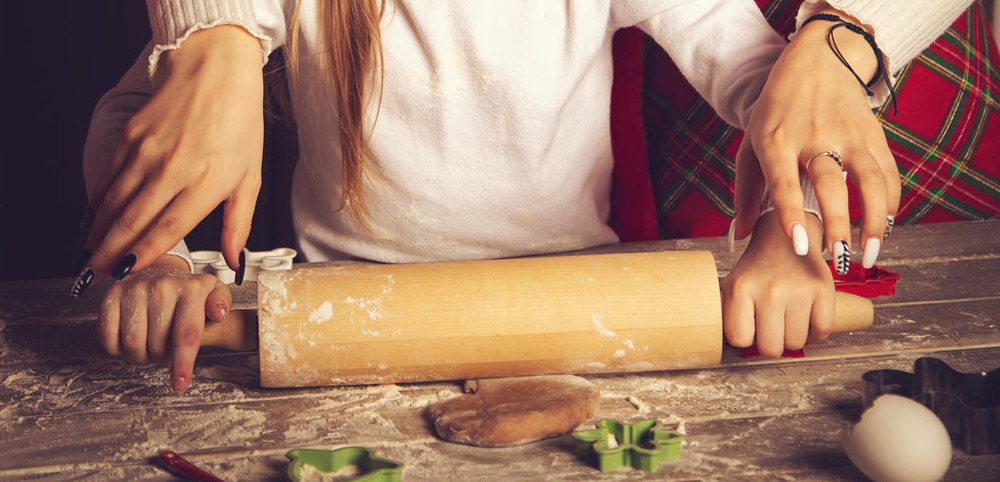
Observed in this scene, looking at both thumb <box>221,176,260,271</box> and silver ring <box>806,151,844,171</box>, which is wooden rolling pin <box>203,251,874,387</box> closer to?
thumb <box>221,176,260,271</box>

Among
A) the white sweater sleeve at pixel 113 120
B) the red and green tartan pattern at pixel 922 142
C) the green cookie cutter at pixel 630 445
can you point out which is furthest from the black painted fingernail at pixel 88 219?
the red and green tartan pattern at pixel 922 142

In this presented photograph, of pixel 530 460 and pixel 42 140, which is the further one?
pixel 42 140

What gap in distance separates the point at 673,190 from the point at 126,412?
1.10 meters

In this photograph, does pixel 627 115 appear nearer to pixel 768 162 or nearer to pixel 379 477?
pixel 768 162

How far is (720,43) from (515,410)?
2.01ft

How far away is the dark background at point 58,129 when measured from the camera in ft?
7.15

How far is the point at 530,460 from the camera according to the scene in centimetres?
81

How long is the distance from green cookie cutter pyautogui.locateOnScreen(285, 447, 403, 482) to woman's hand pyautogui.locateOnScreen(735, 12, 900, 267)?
43cm

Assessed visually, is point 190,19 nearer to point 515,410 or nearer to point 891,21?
point 515,410

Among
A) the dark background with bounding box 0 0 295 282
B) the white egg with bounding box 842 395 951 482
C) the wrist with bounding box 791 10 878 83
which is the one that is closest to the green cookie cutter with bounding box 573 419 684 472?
the white egg with bounding box 842 395 951 482

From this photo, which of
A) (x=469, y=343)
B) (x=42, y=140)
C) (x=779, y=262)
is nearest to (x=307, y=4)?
(x=469, y=343)

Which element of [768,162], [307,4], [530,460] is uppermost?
[307,4]

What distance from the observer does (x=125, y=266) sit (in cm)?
92

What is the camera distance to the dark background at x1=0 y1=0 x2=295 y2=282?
7.15 ft
